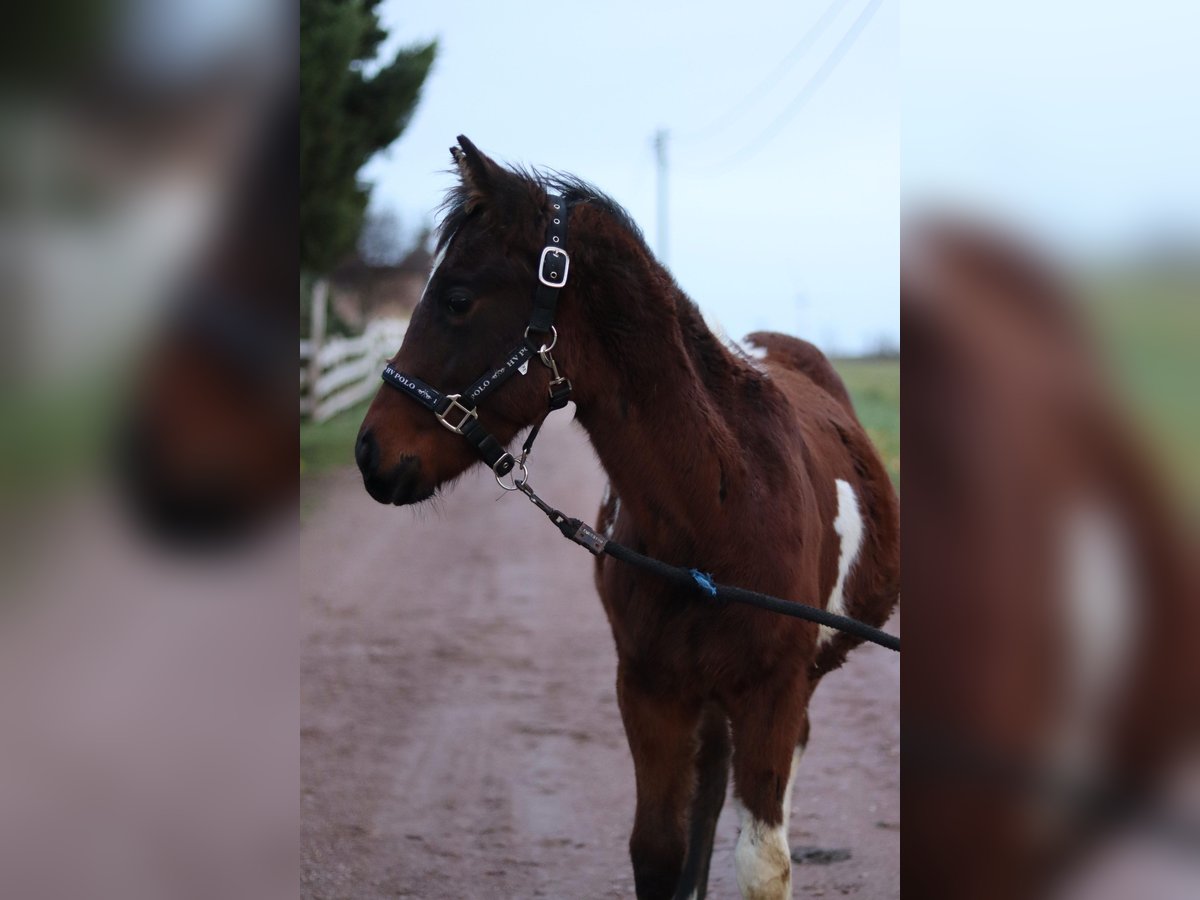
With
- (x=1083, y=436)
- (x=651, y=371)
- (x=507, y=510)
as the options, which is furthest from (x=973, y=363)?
(x=507, y=510)

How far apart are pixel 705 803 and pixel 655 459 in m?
1.47

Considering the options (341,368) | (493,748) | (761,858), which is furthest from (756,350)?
(341,368)

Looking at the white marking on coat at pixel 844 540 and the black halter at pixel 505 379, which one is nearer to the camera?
the black halter at pixel 505 379

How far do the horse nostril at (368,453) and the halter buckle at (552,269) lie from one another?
1.62 ft

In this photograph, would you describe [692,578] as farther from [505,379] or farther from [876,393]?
[876,393]

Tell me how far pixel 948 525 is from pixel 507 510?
10.3m

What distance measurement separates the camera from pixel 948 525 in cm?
86

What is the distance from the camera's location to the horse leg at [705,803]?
323 cm

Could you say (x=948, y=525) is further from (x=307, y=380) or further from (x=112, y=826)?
(x=307, y=380)

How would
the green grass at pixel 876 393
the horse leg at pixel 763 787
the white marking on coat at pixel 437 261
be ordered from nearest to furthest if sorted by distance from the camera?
1. the white marking on coat at pixel 437 261
2. the horse leg at pixel 763 787
3. the green grass at pixel 876 393

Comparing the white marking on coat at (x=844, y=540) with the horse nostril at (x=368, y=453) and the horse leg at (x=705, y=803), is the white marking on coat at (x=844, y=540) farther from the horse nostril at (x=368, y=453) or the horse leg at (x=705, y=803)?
the horse nostril at (x=368, y=453)

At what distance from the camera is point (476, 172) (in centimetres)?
232

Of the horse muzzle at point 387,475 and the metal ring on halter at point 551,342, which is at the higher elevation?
the metal ring on halter at point 551,342

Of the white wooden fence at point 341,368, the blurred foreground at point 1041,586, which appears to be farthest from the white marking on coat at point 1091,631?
the white wooden fence at point 341,368
